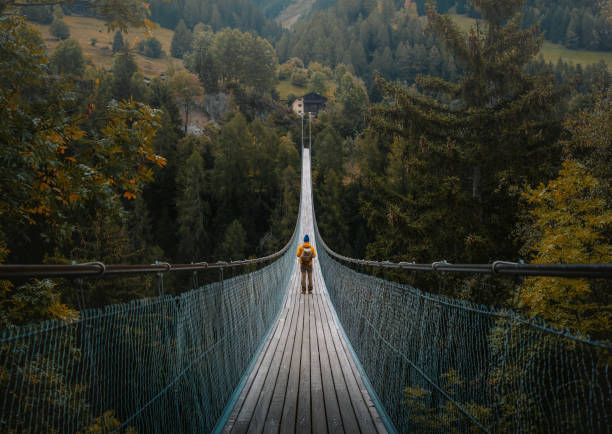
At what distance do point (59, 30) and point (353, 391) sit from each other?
8420 centimetres

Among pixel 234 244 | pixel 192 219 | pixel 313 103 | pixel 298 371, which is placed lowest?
pixel 298 371

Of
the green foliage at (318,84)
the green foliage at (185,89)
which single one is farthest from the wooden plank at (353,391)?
the green foliage at (318,84)

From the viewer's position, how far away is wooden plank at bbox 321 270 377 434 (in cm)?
255

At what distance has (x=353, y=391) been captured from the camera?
313cm

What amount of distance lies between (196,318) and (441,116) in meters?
8.76

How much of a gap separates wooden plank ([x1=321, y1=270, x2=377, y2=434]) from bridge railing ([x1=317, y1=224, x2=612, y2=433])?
0.16 metres

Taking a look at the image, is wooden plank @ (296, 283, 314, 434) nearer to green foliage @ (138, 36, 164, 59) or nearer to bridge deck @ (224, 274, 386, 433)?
bridge deck @ (224, 274, 386, 433)

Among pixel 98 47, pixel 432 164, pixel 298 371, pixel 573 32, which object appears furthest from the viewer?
pixel 573 32

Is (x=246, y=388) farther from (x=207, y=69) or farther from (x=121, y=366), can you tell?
(x=207, y=69)

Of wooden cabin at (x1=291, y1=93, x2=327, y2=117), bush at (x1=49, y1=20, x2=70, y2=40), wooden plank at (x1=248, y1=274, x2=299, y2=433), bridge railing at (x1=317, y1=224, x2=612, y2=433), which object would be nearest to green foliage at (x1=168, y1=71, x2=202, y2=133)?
wooden cabin at (x1=291, y1=93, x2=327, y2=117)

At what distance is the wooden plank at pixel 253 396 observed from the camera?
2.51 m

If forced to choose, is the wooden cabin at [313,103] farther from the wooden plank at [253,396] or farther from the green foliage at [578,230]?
the wooden plank at [253,396]

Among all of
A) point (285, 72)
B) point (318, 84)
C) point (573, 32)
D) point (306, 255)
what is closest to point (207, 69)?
point (318, 84)

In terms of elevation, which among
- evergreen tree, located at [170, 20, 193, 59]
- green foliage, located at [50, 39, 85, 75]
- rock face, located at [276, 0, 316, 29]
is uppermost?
rock face, located at [276, 0, 316, 29]
